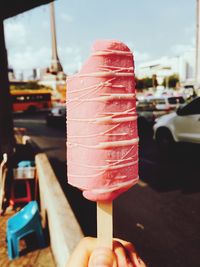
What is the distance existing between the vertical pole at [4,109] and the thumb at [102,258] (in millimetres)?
6469

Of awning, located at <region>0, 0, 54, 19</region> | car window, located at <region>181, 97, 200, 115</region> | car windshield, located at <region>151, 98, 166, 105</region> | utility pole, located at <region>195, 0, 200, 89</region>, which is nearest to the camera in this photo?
awning, located at <region>0, 0, 54, 19</region>

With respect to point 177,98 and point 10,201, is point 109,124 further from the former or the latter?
point 177,98

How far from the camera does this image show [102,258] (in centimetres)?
116

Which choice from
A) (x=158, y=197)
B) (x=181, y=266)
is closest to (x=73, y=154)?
(x=181, y=266)

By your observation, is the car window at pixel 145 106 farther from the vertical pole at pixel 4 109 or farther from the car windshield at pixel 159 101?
the vertical pole at pixel 4 109

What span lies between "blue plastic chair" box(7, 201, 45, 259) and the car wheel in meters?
6.43

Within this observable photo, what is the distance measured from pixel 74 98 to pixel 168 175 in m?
6.79

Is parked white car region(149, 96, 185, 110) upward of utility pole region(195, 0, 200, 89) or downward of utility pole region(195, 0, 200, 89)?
downward

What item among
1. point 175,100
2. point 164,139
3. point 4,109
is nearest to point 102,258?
point 4,109

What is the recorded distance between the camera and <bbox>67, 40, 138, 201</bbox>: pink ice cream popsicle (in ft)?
3.79

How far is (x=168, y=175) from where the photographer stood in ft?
24.9

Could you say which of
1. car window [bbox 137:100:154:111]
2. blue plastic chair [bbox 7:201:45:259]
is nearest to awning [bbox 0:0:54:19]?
blue plastic chair [bbox 7:201:45:259]

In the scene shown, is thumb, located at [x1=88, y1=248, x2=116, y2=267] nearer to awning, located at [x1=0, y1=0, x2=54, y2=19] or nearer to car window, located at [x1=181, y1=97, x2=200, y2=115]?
awning, located at [x1=0, y1=0, x2=54, y2=19]

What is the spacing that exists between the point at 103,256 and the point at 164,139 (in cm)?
948
